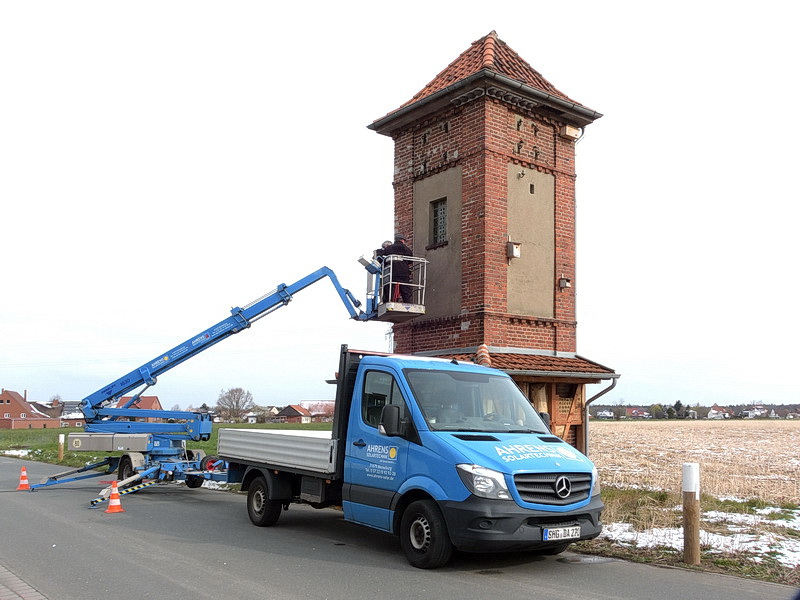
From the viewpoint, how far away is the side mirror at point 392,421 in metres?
8.25

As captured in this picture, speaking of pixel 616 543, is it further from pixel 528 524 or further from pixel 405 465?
pixel 405 465

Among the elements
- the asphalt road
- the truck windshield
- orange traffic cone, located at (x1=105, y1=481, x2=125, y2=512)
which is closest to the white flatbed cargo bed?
the asphalt road

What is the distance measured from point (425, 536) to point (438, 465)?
0.76 metres

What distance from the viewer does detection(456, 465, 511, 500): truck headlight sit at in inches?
292

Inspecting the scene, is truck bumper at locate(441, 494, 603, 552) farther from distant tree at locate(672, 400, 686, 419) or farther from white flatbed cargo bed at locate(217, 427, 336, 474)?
distant tree at locate(672, 400, 686, 419)

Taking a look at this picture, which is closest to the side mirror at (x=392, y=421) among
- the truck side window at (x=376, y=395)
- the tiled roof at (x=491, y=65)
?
the truck side window at (x=376, y=395)

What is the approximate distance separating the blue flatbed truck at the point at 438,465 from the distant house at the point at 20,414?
12888 centimetres

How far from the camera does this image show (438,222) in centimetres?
1563

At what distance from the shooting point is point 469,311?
14266 mm

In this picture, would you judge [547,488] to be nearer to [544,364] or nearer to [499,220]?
[544,364]

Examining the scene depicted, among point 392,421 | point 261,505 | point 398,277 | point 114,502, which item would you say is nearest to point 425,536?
point 392,421

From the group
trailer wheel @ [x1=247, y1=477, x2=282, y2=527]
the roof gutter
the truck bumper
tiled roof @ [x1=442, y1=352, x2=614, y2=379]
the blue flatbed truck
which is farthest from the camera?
the roof gutter

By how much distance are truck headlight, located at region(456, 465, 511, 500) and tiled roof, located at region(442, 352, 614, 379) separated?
5709mm

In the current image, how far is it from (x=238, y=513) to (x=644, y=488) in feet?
23.6
